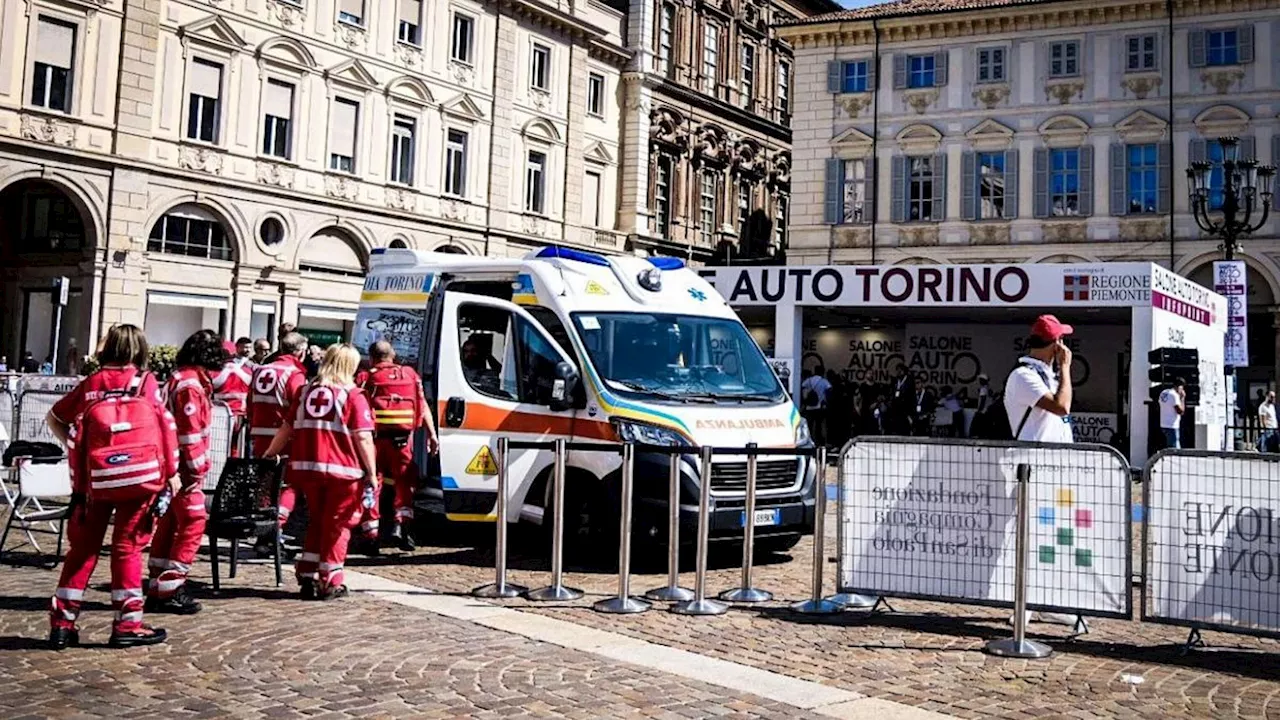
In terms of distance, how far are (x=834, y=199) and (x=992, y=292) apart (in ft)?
61.1

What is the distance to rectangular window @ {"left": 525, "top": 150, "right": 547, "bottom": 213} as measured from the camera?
43.9 metres

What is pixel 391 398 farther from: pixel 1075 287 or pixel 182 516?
pixel 1075 287

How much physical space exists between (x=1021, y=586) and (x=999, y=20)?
32747 mm

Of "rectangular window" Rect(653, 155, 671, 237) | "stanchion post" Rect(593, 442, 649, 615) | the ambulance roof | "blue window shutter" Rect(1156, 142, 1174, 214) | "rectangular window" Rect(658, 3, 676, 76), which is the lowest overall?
"stanchion post" Rect(593, 442, 649, 615)

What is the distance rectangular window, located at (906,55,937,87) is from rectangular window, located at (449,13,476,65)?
14135 mm

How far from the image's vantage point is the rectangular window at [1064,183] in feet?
119

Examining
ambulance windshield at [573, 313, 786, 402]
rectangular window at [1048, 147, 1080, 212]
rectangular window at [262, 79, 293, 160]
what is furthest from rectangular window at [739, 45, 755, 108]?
ambulance windshield at [573, 313, 786, 402]

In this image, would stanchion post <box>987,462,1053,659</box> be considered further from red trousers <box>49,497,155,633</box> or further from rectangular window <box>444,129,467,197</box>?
rectangular window <box>444,129,467,197</box>

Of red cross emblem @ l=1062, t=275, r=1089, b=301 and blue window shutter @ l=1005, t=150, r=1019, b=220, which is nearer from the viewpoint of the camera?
red cross emblem @ l=1062, t=275, r=1089, b=301

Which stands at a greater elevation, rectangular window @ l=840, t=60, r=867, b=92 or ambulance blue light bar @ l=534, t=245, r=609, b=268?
rectangular window @ l=840, t=60, r=867, b=92

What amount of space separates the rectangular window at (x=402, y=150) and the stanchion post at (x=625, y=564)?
3107 cm

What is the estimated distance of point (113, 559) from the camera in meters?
7.07

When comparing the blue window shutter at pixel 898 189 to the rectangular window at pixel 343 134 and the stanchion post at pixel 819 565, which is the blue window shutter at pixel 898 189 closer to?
the rectangular window at pixel 343 134

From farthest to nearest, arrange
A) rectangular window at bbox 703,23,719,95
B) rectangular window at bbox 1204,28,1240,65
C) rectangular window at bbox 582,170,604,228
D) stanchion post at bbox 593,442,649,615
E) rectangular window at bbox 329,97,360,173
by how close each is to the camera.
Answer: rectangular window at bbox 703,23,719,95, rectangular window at bbox 582,170,604,228, rectangular window at bbox 329,97,360,173, rectangular window at bbox 1204,28,1240,65, stanchion post at bbox 593,442,649,615
